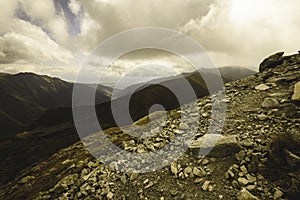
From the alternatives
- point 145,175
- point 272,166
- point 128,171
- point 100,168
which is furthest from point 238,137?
point 100,168

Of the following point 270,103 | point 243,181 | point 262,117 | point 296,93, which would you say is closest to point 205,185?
point 243,181

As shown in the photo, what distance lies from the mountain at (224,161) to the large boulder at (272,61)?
4677 mm

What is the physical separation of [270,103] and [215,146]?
16.3 ft

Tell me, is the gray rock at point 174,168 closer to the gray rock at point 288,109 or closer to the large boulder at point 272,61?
the gray rock at point 288,109

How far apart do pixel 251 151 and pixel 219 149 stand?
58.2 inches

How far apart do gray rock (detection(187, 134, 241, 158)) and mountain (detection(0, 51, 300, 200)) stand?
0.15ft

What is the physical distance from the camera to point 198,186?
29.7 ft

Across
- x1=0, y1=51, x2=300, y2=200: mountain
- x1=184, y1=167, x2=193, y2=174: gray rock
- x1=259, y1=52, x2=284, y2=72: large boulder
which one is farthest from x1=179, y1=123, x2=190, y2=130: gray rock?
x1=259, y1=52, x2=284, y2=72: large boulder

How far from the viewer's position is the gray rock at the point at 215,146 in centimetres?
1004

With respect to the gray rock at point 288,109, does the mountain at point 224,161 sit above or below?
below

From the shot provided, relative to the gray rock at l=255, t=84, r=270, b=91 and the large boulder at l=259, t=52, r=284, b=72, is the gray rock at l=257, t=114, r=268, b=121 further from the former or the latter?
the large boulder at l=259, t=52, r=284, b=72

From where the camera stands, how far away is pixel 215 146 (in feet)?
33.9

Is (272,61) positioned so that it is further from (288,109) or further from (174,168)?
(174,168)

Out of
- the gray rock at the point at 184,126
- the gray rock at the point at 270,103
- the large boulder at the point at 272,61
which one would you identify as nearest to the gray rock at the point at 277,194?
the gray rock at the point at 270,103
